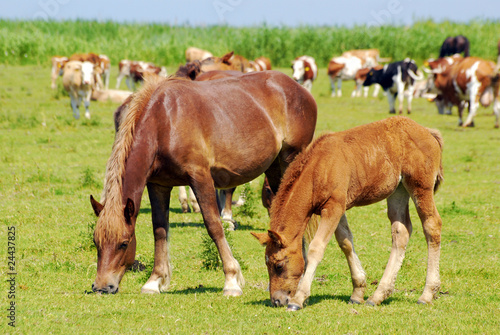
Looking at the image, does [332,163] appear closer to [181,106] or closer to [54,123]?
[181,106]

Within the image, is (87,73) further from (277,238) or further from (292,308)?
(292,308)

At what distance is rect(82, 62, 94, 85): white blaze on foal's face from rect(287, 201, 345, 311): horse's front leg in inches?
622

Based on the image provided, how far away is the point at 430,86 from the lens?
25469 mm

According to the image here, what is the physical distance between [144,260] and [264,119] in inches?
88.2

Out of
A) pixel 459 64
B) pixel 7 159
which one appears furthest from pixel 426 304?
pixel 459 64

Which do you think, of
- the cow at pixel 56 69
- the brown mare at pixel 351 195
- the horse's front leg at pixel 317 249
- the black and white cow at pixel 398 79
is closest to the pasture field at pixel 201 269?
the horse's front leg at pixel 317 249

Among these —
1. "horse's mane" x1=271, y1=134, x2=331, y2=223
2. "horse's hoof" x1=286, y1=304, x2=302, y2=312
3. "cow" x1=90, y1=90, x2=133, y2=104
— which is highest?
"horse's mane" x1=271, y1=134, x2=331, y2=223

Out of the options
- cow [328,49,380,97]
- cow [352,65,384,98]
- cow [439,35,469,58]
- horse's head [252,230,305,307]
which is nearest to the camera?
horse's head [252,230,305,307]

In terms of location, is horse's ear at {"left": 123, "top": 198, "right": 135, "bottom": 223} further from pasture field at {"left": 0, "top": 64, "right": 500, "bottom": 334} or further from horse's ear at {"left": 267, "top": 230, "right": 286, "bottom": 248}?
horse's ear at {"left": 267, "top": 230, "right": 286, "bottom": 248}

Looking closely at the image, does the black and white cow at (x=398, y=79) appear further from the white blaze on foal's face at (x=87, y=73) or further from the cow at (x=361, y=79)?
the white blaze on foal's face at (x=87, y=73)

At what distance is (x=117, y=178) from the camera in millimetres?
6012

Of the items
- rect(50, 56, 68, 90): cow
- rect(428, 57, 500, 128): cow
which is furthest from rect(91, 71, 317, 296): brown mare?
rect(50, 56, 68, 90): cow

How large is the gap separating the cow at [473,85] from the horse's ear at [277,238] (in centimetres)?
1651

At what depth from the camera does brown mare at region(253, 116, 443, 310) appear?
5.70 m
